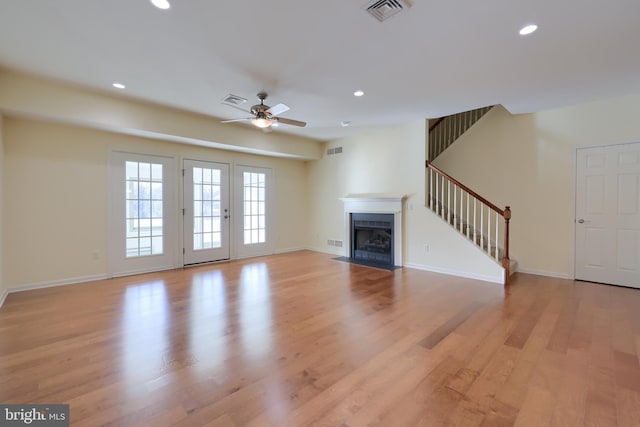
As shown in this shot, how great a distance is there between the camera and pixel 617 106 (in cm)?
420

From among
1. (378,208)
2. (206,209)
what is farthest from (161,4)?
(378,208)

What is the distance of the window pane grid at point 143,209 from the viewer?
4.95m

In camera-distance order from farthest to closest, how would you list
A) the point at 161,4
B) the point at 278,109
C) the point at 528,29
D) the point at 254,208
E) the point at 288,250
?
the point at 288,250 < the point at 254,208 < the point at 278,109 < the point at 528,29 < the point at 161,4

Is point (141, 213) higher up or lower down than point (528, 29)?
lower down

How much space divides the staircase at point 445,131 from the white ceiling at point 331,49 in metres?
1.57

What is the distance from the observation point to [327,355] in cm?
233

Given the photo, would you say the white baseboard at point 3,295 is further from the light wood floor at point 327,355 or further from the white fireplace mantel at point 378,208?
A: the white fireplace mantel at point 378,208

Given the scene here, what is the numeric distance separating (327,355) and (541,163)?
4.92 m

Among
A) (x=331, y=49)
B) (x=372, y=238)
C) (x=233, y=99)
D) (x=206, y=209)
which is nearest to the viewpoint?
(x=331, y=49)

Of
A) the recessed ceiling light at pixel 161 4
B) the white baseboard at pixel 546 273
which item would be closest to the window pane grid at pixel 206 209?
the recessed ceiling light at pixel 161 4

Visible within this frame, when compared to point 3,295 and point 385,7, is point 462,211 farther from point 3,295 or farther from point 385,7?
point 3,295

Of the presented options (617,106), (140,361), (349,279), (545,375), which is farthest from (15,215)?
(617,106)

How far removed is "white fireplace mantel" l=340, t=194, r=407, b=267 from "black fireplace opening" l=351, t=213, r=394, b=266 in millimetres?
95

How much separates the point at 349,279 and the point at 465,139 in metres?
3.68
